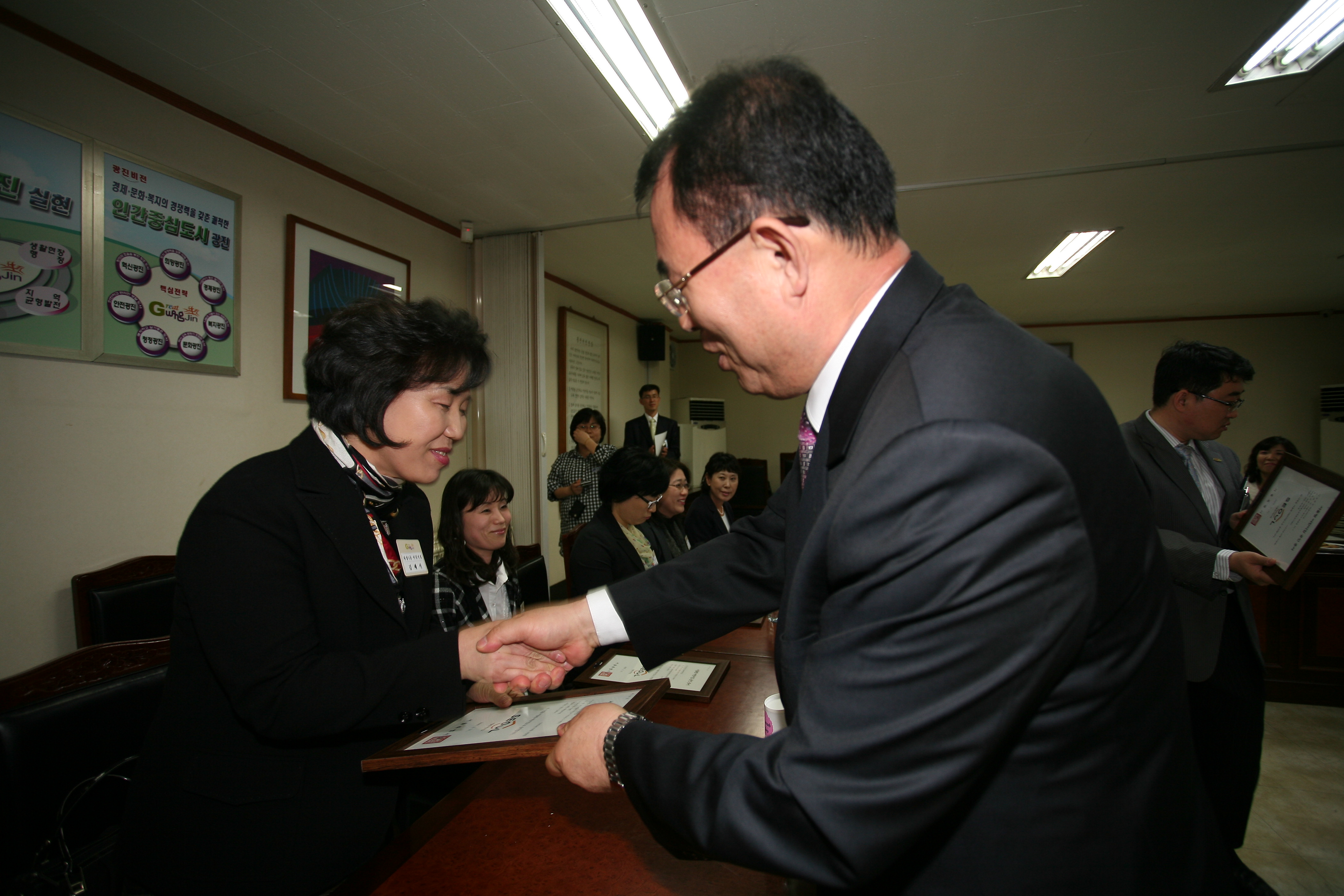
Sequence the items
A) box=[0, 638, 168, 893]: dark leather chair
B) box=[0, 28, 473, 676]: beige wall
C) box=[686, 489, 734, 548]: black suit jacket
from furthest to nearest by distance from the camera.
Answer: box=[686, 489, 734, 548]: black suit jacket → box=[0, 28, 473, 676]: beige wall → box=[0, 638, 168, 893]: dark leather chair

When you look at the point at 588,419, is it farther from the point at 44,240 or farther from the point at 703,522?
the point at 44,240

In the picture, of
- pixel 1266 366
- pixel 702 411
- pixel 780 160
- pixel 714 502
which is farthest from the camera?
pixel 702 411

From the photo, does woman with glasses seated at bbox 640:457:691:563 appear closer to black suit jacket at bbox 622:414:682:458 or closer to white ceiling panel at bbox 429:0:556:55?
white ceiling panel at bbox 429:0:556:55

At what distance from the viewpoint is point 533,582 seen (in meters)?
2.90

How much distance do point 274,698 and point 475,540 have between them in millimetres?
1378

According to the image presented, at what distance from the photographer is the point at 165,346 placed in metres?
2.68

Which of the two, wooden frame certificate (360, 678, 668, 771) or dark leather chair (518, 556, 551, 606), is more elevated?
wooden frame certificate (360, 678, 668, 771)

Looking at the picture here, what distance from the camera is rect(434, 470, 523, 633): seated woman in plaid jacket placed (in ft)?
7.75

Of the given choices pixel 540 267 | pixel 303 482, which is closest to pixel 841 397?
pixel 303 482

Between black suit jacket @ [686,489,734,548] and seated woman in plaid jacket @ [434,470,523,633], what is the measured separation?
164 centimetres

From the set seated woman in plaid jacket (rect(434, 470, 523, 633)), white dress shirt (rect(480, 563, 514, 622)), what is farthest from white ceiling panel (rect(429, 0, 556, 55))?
white dress shirt (rect(480, 563, 514, 622))

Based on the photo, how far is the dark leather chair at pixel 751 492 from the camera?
8477 millimetres

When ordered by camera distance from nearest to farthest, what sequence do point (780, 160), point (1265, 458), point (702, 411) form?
point (780, 160), point (1265, 458), point (702, 411)

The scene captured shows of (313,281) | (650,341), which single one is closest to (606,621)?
(313,281)
